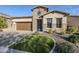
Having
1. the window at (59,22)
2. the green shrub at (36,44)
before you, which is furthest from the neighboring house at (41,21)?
the green shrub at (36,44)

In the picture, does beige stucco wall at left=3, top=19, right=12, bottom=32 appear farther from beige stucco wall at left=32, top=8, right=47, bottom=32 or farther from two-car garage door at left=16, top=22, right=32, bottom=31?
beige stucco wall at left=32, top=8, right=47, bottom=32

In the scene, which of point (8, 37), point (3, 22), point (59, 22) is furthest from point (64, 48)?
point (3, 22)

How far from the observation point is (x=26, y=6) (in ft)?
7.18

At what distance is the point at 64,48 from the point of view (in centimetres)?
219

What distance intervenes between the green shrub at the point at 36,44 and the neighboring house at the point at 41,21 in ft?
0.42

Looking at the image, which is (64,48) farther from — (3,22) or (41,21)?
(3,22)

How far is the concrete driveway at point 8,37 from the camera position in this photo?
2.22 m

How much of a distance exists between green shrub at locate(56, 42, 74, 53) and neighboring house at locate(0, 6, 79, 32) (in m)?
0.21

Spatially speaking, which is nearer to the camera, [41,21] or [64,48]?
[64,48]

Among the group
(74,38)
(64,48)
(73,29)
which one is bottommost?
(64,48)

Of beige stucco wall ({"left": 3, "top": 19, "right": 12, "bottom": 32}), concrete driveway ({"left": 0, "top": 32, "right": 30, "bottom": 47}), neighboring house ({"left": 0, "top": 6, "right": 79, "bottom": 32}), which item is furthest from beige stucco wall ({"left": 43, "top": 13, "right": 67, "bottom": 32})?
beige stucco wall ({"left": 3, "top": 19, "right": 12, "bottom": 32})

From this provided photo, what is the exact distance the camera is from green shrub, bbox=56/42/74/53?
2.17m

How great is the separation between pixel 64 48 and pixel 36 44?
371 millimetres
